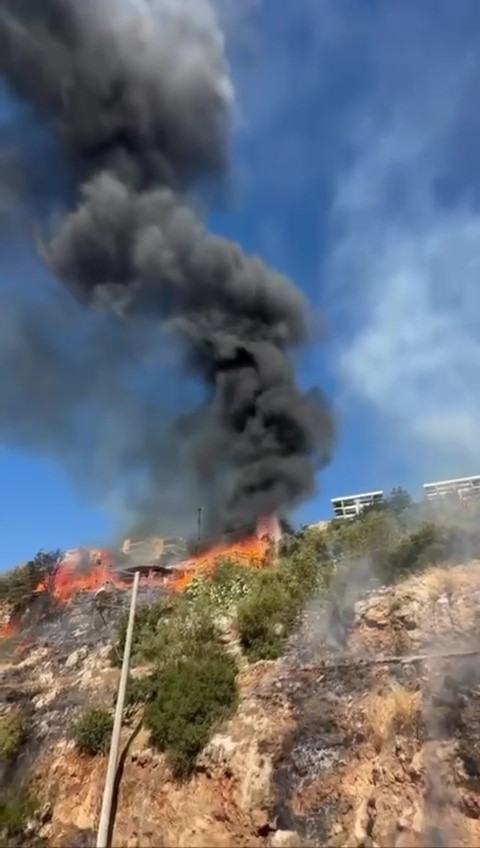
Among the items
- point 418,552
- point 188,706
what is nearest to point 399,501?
point 418,552

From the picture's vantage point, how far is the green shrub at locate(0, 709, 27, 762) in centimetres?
1731

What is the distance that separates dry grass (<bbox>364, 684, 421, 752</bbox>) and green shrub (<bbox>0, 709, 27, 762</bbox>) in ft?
31.0

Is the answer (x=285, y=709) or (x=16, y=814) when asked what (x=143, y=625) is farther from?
(x=285, y=709)

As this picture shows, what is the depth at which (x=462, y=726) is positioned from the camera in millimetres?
12828

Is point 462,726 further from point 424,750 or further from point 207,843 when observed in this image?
point 207,843

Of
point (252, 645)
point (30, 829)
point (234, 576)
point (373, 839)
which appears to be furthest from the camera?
point (234, 576)

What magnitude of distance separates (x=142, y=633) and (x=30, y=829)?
613cm

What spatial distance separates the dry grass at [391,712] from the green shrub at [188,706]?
3401 mm

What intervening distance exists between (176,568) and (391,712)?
48.1 ft

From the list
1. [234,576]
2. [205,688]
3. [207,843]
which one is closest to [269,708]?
[205,688]

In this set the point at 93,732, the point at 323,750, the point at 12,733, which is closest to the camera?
the point at 323,750

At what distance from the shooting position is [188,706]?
15.3 metres

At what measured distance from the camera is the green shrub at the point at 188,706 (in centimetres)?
1463

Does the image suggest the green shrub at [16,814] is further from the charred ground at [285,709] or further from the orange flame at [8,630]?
the orange flame at [8,630]
